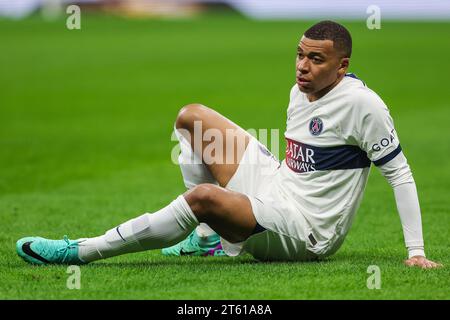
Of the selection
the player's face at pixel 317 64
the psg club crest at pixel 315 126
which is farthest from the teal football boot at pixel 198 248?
the player's face at pixel 317 64

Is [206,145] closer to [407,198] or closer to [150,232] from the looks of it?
[150,232]

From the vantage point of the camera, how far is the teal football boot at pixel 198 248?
6141 millimetres

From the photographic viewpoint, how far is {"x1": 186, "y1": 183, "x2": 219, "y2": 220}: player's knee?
17.3ft

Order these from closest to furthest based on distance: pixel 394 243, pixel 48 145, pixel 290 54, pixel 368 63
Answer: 1. pixel 394 243
2. pixel 48 145
3. pixel 368 63
4. pixel 290 54

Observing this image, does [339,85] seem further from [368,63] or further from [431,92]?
[368,63]

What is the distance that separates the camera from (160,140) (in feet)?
43.9

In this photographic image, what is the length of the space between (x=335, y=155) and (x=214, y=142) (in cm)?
75

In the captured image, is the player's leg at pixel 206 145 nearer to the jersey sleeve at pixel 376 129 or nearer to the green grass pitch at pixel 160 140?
the green grass pitch at pixel 160 140

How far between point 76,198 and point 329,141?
370 centimetres

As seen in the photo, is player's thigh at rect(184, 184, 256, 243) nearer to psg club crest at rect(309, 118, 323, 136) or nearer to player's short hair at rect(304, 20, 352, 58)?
psg club crest at rect(309, 118, 323, 136)

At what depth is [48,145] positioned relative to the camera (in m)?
12.6

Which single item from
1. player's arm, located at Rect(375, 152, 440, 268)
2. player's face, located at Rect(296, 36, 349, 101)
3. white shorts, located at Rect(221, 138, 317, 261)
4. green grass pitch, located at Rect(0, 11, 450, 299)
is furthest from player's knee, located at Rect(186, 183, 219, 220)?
player's arm, located at Rect(375, 152, 440, 268)

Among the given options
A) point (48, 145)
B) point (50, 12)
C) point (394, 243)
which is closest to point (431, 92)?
point (48, 145)

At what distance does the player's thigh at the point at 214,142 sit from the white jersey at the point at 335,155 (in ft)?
1.23
